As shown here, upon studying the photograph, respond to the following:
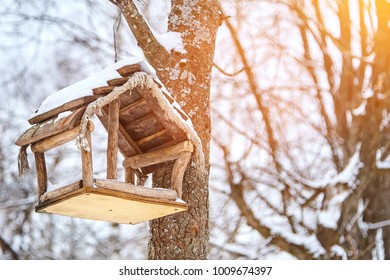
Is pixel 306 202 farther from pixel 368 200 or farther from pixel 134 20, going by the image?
pixel 134 20

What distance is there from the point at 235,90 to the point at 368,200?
209 cm

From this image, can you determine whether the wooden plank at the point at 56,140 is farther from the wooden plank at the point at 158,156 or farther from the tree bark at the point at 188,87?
the tree bark at the point at 188,87

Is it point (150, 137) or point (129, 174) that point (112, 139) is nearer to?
point (150, 137)

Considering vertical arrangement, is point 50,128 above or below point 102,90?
below

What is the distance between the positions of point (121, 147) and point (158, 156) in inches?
8.4

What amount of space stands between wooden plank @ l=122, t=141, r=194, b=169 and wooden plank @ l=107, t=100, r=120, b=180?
0.30 meters

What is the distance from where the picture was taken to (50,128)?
249cm

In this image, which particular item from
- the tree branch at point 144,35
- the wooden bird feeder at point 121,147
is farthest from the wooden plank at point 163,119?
the tree branch at point 144,35

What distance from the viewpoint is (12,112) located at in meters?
6.89

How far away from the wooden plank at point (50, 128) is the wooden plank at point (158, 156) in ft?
1.60

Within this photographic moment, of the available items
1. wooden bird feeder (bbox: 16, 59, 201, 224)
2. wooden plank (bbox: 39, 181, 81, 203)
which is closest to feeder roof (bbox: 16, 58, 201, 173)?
wooden bird feeder (bbox: 16, 59, 201, 224)

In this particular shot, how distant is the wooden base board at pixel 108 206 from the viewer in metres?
2.32

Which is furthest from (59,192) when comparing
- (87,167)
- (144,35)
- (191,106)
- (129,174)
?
(144,35)
